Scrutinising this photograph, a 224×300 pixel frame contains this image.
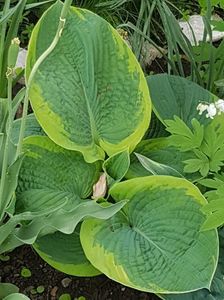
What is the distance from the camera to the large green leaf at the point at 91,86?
5.27 ft

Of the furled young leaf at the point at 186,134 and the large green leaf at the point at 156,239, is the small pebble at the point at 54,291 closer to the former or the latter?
the large green leaf at the point at 156,239

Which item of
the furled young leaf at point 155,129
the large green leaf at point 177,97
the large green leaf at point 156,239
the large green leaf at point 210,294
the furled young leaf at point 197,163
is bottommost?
the large green leaf at point 210,294

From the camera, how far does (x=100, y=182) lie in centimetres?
158

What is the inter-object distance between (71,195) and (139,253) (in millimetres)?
206

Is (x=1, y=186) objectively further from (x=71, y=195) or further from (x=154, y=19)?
(x=154, y=19)

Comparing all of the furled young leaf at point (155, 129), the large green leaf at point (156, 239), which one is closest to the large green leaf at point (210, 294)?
the large green leaf at point (156, 239)

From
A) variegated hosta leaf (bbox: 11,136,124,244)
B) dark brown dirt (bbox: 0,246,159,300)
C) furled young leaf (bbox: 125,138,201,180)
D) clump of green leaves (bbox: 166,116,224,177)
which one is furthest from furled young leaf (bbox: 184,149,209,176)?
dark brown dirt (bbox: 0,246,159,300)

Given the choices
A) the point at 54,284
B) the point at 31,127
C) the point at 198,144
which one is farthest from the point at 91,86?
the point at 54,284

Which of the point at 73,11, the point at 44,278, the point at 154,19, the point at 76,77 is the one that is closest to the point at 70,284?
the point at 44,278

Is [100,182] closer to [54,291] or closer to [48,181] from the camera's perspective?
[48,181]

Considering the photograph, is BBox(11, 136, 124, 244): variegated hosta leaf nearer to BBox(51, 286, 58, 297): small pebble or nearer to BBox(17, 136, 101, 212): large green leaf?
BBox(17, 136, 101, 212): large green leaf

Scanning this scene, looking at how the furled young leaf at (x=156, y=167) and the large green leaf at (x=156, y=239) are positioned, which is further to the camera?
the furled young leaf at (x=156, y=167)

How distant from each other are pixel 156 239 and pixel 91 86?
40cm

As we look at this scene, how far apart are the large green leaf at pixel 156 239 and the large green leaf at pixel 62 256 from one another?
0.38 feet
